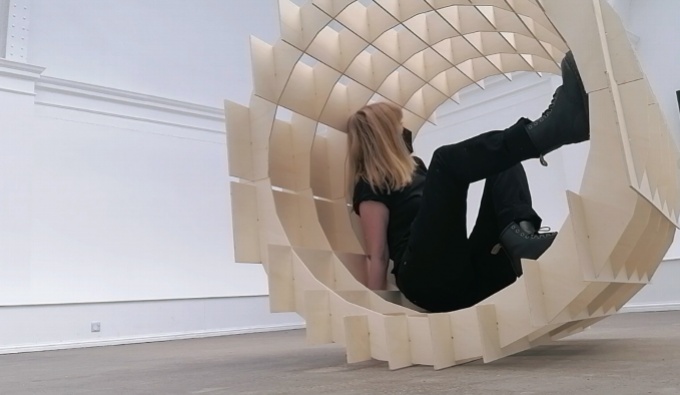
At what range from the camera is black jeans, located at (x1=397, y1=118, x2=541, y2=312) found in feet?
3.57

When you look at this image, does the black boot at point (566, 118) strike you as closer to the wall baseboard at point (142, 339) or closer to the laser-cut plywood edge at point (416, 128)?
the laser-cut plywood edge at point (416, 128)

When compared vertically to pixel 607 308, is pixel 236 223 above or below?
above

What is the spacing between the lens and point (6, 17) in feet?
12.7

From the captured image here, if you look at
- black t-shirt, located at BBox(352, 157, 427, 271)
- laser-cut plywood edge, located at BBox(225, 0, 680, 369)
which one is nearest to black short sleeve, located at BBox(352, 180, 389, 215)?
black t-shirt, located at BBox(352, 157, 427, 271)

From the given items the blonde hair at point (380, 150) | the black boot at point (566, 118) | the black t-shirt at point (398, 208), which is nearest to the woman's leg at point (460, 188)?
the black boot at point (566, 118)

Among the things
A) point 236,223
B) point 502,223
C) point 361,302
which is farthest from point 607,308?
point 236,223

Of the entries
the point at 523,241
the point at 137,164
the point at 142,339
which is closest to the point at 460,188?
the point at 523,241

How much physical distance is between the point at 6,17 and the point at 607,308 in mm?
4066

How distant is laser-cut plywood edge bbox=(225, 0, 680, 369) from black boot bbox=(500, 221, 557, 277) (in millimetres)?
80

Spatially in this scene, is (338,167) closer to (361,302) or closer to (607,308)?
(361,302)

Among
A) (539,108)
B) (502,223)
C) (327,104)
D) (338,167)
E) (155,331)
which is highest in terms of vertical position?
(539,108)

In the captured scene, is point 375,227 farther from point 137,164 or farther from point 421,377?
point 137,164

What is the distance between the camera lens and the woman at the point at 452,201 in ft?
3.44

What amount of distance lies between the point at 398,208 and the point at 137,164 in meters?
3.24
